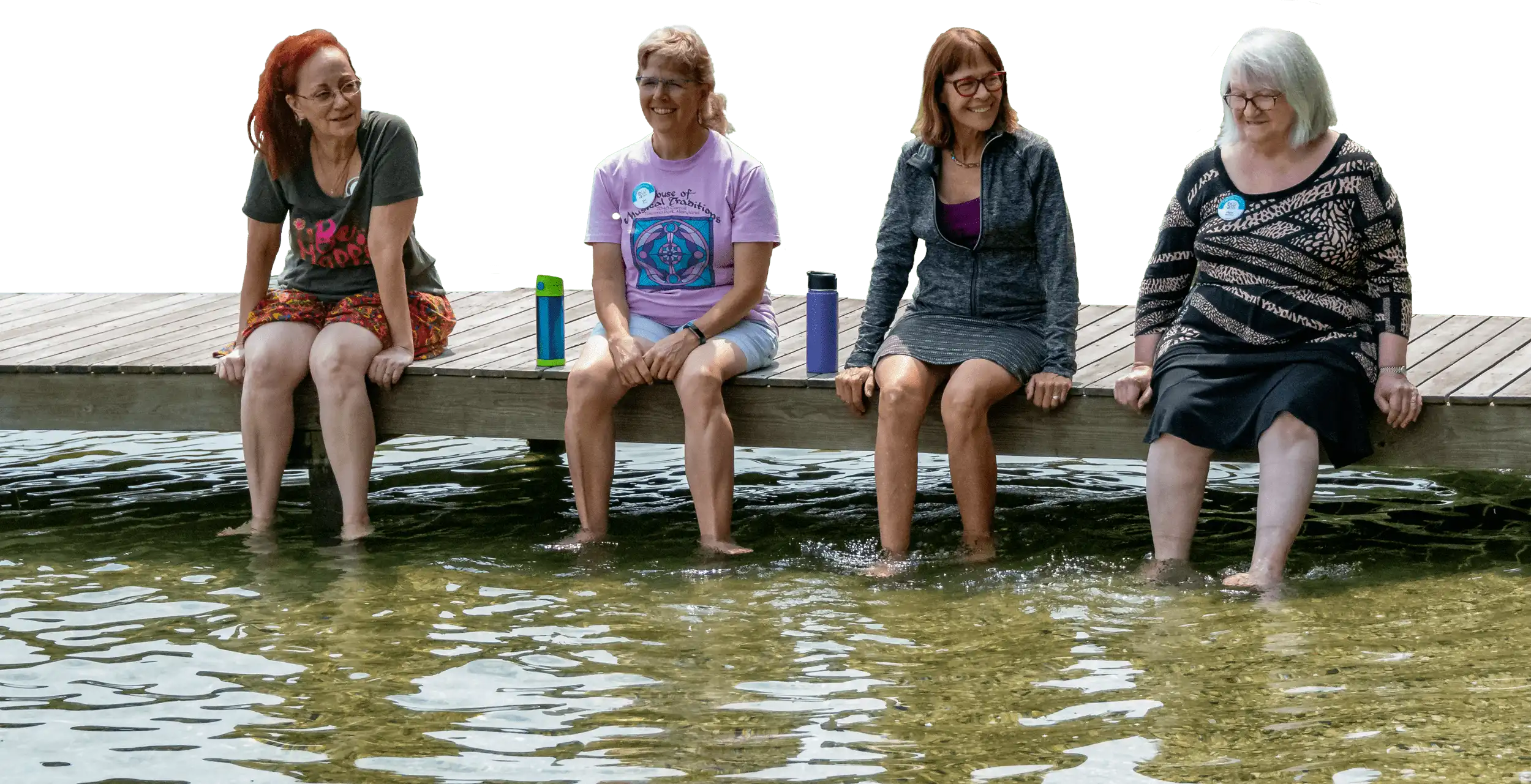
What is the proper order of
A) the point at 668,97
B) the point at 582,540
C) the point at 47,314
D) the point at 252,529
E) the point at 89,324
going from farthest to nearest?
the point at 47,314
the point at 89,324
the point at 252,529
the point at 582,540
the point at 668,97

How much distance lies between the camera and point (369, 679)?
393 centimetres

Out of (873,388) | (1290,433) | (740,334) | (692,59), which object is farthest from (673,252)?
(1290,433)

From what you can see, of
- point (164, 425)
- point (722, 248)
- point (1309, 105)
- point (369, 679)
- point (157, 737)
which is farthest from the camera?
point (164, 425)

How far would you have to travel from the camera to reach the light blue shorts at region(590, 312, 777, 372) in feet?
16.8

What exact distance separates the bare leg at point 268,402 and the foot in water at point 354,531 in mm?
249

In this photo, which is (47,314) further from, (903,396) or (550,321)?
(903,396)

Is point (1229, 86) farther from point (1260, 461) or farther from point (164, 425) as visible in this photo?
point (164, 425)

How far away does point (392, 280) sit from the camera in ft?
17.1

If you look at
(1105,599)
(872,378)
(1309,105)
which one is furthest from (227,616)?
(1309,105)

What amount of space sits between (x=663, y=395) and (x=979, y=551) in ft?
3.27

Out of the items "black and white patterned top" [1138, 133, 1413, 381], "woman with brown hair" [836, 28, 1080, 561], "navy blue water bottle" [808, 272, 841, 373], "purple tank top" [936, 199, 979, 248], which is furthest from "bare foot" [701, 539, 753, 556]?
"black and white patterned top" [1138, 133, 1413, 381]

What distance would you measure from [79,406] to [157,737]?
8.16ft

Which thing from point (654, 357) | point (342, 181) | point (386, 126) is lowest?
point (654, 357)

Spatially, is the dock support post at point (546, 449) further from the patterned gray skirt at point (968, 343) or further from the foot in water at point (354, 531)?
the patterned gray skirt at point (968, 343)
